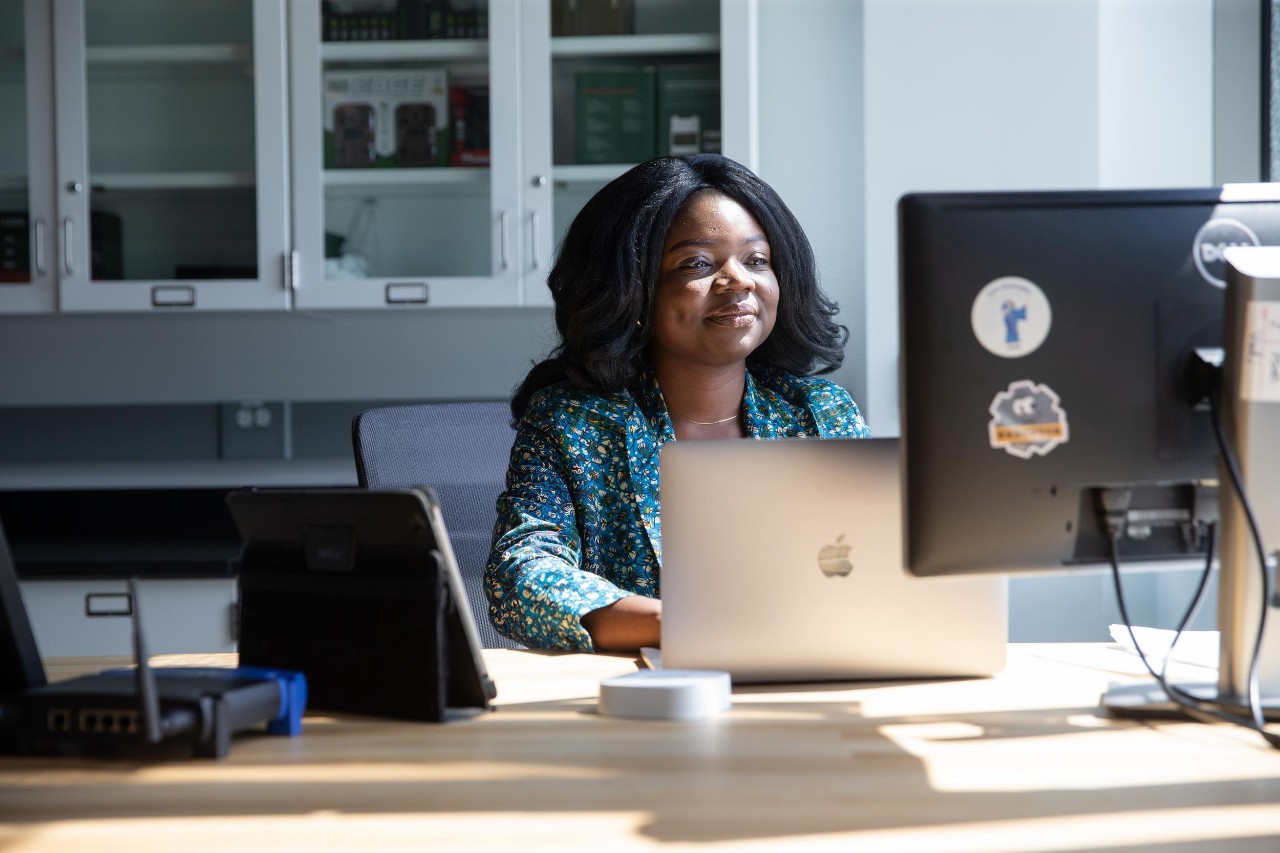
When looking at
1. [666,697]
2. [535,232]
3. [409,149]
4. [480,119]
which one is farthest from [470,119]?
[666,697]

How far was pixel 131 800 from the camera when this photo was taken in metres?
0.82

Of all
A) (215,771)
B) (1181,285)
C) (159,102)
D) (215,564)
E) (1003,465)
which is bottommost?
(215,564)

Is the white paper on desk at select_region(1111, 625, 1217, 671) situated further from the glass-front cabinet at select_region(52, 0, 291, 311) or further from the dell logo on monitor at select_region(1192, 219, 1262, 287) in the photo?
the glass-front cabinet at select_region(52, 0, 291, 311)

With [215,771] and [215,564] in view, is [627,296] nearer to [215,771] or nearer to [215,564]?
[215,771]

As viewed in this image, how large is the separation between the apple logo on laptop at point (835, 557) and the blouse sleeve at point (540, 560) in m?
0.32

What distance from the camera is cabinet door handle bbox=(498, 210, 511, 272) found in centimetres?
268

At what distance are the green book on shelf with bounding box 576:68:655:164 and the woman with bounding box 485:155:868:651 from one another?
2.82ft

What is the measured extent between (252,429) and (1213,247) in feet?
8.08

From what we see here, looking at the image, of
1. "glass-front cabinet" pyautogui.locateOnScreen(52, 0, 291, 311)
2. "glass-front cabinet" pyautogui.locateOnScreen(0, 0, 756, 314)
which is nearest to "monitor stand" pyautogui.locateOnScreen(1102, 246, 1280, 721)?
"glass-front cabinet" pyautogui.locateOnScreen(0, 0, 756, 314)

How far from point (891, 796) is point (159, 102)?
8.22 feet

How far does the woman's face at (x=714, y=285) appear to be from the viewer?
1.71 meters

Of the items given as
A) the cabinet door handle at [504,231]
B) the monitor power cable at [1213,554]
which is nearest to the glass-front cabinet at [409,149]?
the cabinet door handle at [504,231]

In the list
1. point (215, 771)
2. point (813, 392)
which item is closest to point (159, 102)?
point (813, 392)

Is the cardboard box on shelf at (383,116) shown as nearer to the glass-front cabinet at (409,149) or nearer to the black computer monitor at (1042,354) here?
the glass-front cabinet at (409,149)
